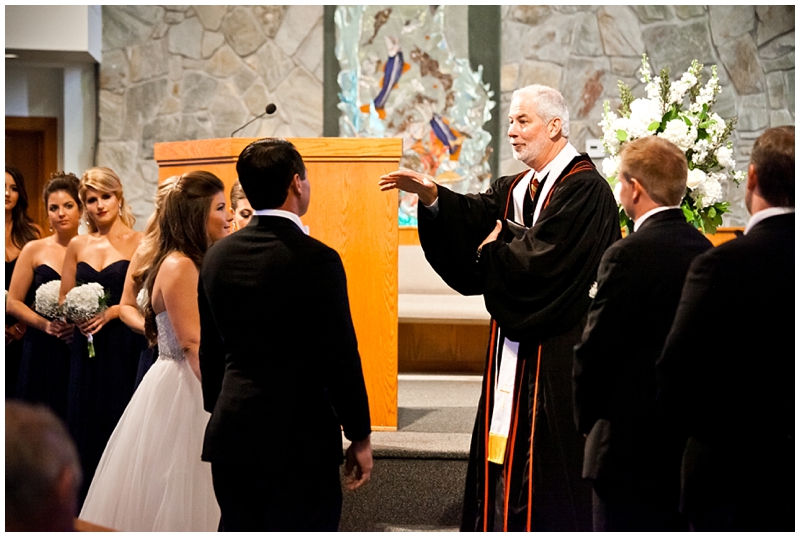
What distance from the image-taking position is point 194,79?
835cm

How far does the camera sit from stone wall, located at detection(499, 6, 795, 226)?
8.26m

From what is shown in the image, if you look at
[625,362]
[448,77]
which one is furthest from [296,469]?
[448,77]

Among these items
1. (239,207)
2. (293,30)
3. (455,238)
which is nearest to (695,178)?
(455,238)

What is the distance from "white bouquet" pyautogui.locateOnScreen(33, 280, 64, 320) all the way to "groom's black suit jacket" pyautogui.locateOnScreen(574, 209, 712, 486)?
2.74 m

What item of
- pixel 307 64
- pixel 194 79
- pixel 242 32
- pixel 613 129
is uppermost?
pixel 242 32

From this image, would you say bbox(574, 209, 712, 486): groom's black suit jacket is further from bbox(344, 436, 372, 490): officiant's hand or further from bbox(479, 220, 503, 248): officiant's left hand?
bbox(479, 220, 503, 248): officiant's left hand

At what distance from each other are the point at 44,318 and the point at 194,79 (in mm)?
4419

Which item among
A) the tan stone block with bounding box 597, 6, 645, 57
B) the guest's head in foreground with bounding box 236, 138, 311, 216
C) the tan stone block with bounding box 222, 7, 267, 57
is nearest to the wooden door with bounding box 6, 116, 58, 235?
the tan stone block with bounding box 222, 7, 267, 57

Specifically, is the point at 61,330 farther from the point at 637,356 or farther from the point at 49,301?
the point at 637,356

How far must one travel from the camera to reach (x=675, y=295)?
242cm

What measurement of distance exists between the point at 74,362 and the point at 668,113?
2978 mm

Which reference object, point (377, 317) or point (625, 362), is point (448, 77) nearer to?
point (377, 317)

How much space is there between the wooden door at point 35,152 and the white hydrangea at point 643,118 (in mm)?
6145

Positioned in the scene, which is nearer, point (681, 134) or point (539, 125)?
point (539, 125)
